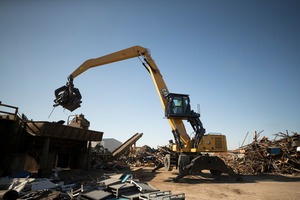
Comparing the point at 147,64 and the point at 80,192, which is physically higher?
the point at 147,64

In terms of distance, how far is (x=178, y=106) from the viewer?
37.6ft

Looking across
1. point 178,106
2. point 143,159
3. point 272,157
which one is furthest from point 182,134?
point 143,159

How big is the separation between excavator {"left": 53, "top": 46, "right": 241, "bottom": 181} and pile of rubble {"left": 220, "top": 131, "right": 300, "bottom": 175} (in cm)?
556

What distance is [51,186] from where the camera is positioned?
6.49 meters

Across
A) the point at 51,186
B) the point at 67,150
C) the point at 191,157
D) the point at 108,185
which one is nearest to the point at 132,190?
the point at 108,185

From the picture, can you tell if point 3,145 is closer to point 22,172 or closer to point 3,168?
point 3,168

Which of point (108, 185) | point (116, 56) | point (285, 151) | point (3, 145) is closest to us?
point (108, 185)

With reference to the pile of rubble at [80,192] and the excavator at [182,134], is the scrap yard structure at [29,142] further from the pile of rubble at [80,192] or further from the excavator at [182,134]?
the pile of rubble at [80,192]

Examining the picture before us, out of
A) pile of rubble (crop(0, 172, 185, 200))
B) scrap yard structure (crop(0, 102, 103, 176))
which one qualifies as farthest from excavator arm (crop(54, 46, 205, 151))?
pile of rubble (crop(0, 172, 185, 200))

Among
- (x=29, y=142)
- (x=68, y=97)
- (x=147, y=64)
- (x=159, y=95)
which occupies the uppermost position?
(x=147, y=64)

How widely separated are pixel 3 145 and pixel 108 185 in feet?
24.2

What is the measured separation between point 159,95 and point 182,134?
3.31 m

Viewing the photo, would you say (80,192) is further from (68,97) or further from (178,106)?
(178,106)

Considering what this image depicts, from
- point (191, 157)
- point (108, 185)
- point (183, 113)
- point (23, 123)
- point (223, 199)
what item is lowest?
point (223, 199)
